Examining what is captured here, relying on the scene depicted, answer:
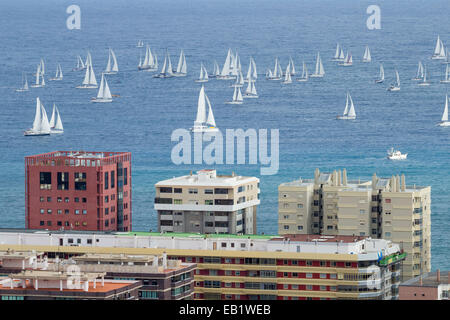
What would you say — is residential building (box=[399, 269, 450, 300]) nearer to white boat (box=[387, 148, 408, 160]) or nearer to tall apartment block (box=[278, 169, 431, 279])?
tall apartment block (box=[278, 169, 431, 279])

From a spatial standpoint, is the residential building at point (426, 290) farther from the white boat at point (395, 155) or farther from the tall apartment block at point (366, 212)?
the white boat at point (395, 155)

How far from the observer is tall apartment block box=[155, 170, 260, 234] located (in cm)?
10219

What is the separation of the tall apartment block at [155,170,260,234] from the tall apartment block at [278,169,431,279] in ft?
12.8

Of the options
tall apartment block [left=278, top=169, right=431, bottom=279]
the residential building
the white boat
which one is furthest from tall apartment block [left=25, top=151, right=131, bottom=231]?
the white boat

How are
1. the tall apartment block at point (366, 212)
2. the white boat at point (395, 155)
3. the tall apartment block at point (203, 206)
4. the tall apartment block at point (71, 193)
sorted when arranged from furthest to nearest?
the white boat at point (395, 155), the tall apartment block at point (71, 193), the tall apartment block at point (203, 206), the tall apartment block at point (366, 212)

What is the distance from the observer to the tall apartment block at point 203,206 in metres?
102

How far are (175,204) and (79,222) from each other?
26.1ft

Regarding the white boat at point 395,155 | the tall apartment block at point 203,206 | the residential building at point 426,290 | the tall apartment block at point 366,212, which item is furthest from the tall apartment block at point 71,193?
the white boat at point 395,155

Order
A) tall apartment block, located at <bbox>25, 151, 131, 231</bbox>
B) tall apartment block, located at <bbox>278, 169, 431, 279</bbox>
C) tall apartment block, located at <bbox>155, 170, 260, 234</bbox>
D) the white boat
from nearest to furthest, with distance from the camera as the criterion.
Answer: tall apartment block, located at <bbox>278, 169, 431, 279</bbox>
tall apartment block, located at <bbox>155, 170, 260, 234</bbox>
tall apartment block, located at <bbox>25, 151, 131, 231</bbox>
the white boat

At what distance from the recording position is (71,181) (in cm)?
10669

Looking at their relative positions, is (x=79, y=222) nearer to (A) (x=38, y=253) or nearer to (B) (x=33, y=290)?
(A) (x=38, y=253)

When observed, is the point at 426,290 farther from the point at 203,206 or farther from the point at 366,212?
the point at 203,206

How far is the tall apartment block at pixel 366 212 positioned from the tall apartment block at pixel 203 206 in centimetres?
390
